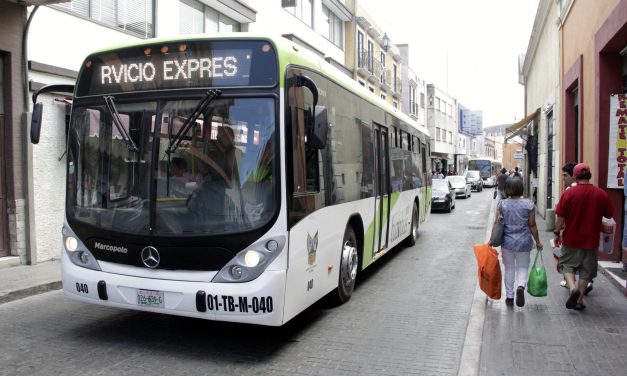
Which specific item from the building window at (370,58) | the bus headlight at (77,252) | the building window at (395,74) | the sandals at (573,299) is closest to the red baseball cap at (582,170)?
the sandals at (573,299)

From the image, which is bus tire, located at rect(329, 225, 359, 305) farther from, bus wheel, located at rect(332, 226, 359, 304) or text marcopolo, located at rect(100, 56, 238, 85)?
text marcopolo, located at rect(100, 56, 238, 85)

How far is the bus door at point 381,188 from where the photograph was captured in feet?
27.5

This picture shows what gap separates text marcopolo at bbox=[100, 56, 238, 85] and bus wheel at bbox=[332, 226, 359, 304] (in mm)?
2741

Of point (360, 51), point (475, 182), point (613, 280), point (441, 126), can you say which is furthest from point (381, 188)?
point (441, 126)

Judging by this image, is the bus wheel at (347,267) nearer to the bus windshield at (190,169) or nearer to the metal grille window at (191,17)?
the bus windshield at (190,169)

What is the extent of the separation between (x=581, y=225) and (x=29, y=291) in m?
7.32

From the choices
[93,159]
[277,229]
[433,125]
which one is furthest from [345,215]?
[433,125]

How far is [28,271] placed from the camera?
342 inches

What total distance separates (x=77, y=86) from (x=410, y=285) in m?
5.41

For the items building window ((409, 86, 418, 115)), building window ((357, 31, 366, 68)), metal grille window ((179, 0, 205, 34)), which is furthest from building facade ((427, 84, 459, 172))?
metal grille window ((179, 0, 205, 34))

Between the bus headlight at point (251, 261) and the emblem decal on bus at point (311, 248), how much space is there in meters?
0.64

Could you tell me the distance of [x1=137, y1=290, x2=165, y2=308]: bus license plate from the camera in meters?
4.79

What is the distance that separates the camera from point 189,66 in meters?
4.95

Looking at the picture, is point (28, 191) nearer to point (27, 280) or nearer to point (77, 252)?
point (27, 280)
